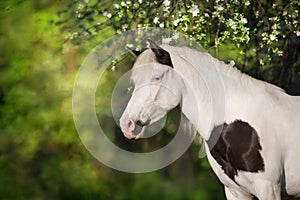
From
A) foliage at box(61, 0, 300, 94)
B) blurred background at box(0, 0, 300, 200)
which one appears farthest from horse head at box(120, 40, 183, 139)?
blurred background at box(0, 0, 300, 200)

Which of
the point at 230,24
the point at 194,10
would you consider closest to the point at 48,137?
the point at 194,10

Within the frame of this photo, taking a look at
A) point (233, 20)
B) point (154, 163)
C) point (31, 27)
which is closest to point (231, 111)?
point (233, 20)

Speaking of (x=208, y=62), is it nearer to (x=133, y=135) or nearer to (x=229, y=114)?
(x=229, y=114)

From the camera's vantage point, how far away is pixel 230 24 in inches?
156

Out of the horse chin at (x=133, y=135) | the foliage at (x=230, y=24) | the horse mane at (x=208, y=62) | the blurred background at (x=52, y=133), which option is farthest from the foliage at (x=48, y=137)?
the horse chin at (x=133, y=135)

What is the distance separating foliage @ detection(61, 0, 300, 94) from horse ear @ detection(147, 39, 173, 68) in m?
1.02

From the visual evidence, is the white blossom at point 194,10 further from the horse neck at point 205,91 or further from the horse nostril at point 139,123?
the horse nostril at point 139,123

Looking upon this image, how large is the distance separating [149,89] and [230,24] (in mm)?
1243

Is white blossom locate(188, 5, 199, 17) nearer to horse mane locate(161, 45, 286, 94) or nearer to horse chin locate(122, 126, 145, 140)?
horse mane locate(161, 45, 286, 94)

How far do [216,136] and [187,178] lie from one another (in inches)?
118

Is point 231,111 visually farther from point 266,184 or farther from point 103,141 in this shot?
point 103,141

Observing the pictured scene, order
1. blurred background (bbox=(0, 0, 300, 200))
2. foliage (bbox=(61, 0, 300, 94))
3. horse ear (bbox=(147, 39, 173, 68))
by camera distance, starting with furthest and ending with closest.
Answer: blurred background (bbox=(0, 0, 300, 200)), foliage (bbox=(61, 0, 300, 94)), horse ear (bbox=(147, 39, 173, 68))

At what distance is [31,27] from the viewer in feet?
19.2

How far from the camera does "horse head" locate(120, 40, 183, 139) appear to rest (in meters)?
2.93
